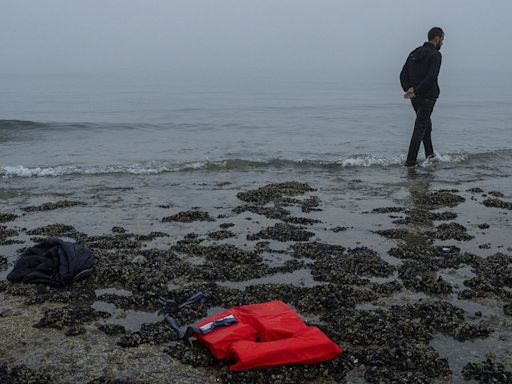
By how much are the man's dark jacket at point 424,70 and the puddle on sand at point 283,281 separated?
8.78m

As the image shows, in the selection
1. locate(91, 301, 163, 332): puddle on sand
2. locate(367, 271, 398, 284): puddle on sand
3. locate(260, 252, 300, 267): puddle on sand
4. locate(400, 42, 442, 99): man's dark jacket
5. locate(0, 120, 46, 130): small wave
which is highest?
locate(400, 42, 442, 99): man's dark jacket

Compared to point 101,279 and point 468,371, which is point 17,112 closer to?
point 101,279

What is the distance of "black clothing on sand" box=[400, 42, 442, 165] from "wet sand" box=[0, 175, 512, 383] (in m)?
3.37

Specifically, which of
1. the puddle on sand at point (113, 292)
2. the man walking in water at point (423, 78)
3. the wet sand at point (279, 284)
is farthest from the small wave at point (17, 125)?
the puddle on sand at point (113, 292)

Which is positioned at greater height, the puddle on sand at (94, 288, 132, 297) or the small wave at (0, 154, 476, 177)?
the small wave at (0, 154, 476, 177)

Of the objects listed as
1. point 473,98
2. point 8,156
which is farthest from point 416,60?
point 473,98

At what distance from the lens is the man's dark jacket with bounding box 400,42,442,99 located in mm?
13656

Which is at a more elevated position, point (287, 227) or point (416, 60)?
point (416, 60)

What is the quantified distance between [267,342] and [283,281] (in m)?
2.04

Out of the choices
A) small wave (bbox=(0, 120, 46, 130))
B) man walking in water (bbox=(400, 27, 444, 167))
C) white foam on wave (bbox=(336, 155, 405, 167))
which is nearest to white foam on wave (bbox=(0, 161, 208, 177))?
white foam on wave (bbox=(336, 155, 405, 167))

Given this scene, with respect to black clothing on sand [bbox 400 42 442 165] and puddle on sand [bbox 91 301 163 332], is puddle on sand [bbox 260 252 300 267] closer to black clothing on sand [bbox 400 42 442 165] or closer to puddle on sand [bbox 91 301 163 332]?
puddle on sand [bbox 91 301 163 332]

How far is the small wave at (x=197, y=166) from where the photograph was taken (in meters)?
15.8

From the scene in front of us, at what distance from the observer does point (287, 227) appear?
30.4ft

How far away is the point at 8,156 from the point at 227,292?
678 inches
